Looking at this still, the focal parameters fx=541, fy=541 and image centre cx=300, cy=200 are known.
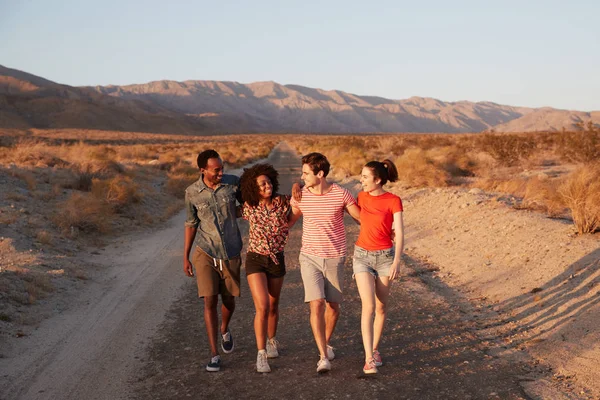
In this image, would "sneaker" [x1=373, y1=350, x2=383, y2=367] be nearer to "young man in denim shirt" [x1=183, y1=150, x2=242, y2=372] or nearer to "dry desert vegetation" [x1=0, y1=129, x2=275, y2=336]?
"young man in denim shirt" [x1=183, y1=150, x2=242, y2=372]

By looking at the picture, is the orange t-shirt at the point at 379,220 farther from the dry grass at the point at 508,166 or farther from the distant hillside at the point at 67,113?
the distant hillside at the point at 67,113

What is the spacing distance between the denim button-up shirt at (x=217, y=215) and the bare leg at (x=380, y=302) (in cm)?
136

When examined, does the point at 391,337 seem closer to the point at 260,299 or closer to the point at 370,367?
the point at 370,367

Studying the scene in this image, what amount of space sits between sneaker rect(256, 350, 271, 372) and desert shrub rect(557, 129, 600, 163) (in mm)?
19980

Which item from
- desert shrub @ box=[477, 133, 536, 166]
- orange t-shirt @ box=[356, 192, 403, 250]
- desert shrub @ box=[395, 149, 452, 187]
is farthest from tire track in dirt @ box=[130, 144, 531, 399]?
desert shrub @ box=[477, 133, 536, 166]

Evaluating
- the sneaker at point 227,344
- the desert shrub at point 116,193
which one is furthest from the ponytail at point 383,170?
the desert shrub at point 116,193

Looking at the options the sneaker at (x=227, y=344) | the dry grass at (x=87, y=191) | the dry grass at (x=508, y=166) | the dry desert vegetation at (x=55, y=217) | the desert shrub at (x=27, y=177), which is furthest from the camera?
the desert shrub at (x=27, y=177)

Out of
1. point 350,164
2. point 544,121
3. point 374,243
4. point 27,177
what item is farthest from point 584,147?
point 544,121

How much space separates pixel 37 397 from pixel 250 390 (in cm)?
182

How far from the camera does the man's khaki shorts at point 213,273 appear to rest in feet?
16.5

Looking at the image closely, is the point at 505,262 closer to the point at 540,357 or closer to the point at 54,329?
the point at 540,357

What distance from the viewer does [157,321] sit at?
6602mm

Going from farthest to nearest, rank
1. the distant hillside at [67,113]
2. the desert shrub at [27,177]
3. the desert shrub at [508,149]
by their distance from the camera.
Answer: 1. the distant hillside at [67,113]
2. the desert shrub at [508,149]
3. the desert shrub at [27,177]

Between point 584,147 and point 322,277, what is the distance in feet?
66.7
